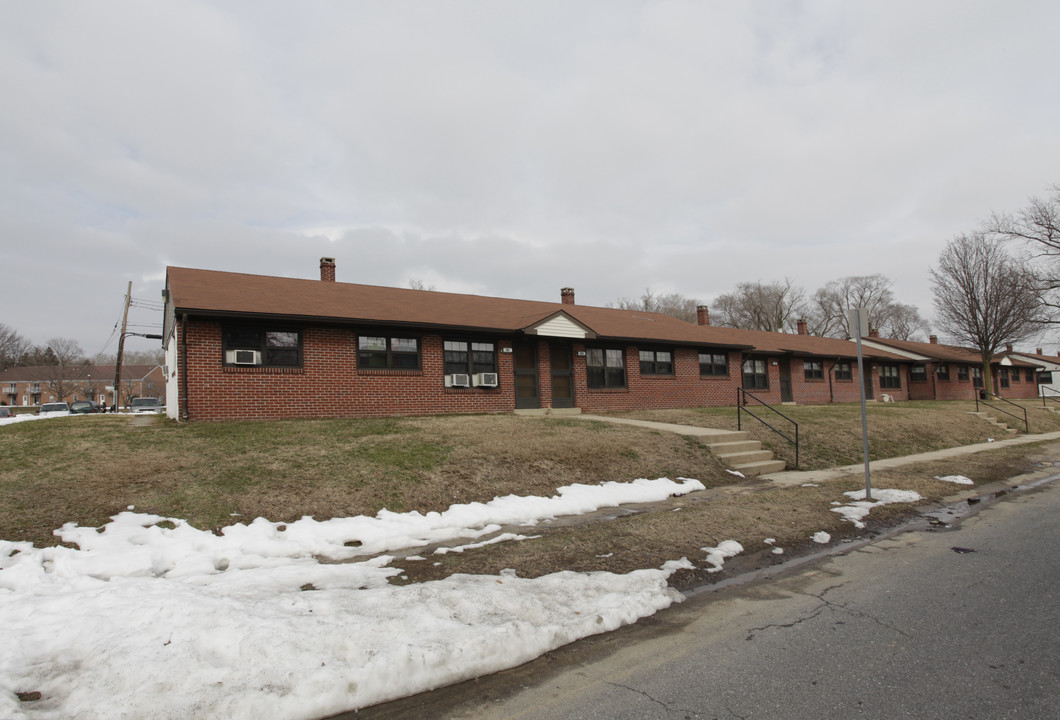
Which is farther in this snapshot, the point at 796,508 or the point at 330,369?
the point at 330,369

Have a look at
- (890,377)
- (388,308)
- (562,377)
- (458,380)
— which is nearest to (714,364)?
(562,377)

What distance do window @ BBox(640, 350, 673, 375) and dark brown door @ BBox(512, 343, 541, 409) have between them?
15.4ft

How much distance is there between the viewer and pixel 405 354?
15.9 metres

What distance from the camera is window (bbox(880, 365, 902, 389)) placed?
1291 inches

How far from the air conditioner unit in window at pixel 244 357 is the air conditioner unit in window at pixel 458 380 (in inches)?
199

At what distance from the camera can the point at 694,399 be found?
2195 centimetres

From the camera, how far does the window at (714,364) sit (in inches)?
897

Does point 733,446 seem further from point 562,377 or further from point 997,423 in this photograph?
point 997,423

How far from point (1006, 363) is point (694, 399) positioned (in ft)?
113

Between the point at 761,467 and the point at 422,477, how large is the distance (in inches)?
279

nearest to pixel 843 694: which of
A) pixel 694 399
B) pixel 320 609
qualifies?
pixel 320 609

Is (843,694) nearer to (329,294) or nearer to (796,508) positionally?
(796,508)

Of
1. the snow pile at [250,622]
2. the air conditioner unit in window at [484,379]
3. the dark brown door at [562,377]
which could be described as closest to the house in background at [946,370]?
the dark brown door at [562,377]

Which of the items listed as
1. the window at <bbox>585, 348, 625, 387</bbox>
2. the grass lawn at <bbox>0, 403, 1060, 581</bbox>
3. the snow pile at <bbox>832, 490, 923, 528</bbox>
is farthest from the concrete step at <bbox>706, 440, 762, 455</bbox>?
the window at <bbox>585, 348, 625, 387</bbox>
